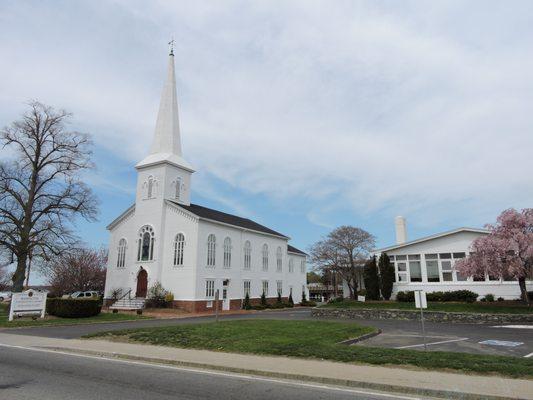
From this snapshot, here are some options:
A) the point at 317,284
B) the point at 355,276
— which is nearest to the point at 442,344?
the point at 355,276

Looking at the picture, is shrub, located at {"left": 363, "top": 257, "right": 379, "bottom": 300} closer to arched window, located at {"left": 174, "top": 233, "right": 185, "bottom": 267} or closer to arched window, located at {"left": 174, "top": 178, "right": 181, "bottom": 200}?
arched window, located at {"left": 174, "top": 233, "right": 185, "bottom": 267}

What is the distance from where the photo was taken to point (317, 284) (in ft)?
384

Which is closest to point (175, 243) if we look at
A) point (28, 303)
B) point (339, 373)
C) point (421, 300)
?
point (28, 303)

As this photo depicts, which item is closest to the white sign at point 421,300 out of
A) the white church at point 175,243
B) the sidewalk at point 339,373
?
the sidewalk at point 339,373

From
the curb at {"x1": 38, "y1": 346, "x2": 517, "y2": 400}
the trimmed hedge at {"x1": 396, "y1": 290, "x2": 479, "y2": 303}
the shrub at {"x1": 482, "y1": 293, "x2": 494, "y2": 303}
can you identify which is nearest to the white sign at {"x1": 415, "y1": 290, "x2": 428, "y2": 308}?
the curb at {"x1": 38, "y1": 346, "x2": 517, "y2": 400}

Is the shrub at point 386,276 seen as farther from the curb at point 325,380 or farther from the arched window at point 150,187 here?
the curb at point 325,380

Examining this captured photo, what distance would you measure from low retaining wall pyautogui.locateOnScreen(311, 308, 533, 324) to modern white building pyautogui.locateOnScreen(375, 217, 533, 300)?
806 cm

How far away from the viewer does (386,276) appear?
3309cm

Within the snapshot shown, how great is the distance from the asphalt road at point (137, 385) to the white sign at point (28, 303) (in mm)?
15574

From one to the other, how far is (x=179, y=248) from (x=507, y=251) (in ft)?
84.5

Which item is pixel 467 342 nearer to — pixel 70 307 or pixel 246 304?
pixel 70 307

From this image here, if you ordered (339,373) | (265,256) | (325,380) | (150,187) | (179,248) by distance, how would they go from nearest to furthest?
1. (325,380)
2. (339,373)
3. (179,248)
4. (150,187)
5. (265,256)

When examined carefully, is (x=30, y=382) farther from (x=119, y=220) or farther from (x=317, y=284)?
(x=317, y=284)

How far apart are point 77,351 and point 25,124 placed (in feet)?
84.4
